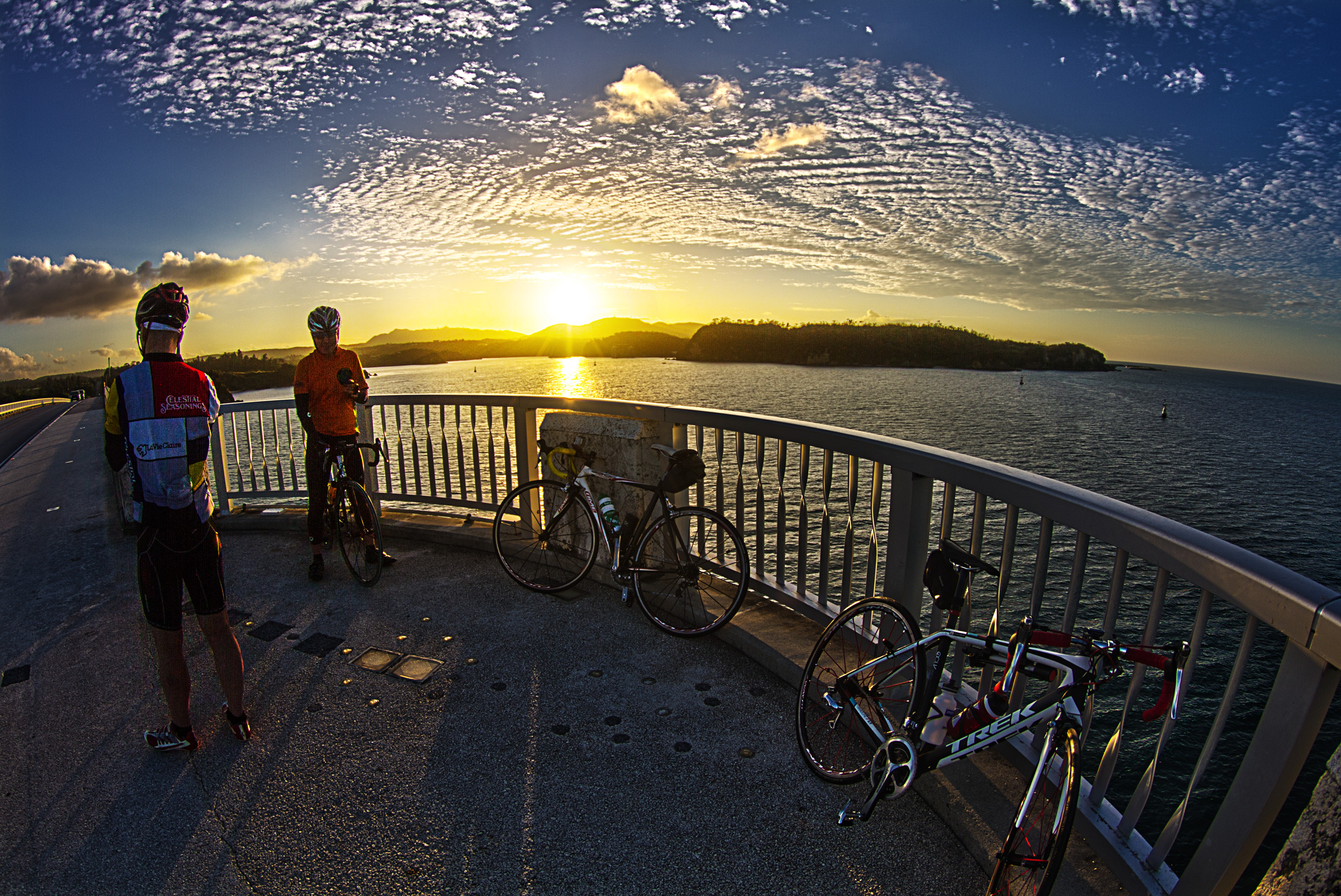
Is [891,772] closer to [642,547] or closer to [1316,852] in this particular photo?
[1316,852]

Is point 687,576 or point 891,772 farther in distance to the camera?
point 687,576

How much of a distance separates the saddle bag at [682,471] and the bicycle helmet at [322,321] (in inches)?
115

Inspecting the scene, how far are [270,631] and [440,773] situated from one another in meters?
2.19

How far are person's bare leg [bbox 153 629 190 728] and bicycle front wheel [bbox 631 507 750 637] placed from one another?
2.35 metres

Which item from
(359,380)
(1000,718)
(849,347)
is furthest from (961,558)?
(849,347)

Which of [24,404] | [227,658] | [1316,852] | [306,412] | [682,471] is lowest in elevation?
[24,404]

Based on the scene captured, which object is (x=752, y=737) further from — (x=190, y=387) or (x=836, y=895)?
(x=190, y=387)

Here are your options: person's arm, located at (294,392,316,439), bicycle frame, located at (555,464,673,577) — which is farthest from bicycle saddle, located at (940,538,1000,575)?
person's arm, located at (294,392,316,439)

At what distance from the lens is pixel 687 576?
405 cm

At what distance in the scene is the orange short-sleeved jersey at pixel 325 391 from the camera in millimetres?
5078

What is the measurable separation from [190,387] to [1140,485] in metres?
41.1

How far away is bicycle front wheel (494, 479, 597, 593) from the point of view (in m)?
4.95

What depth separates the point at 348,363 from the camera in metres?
5.19

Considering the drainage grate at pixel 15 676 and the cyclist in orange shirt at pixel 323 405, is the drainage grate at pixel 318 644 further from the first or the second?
the drainage grate at pixel 15 676
